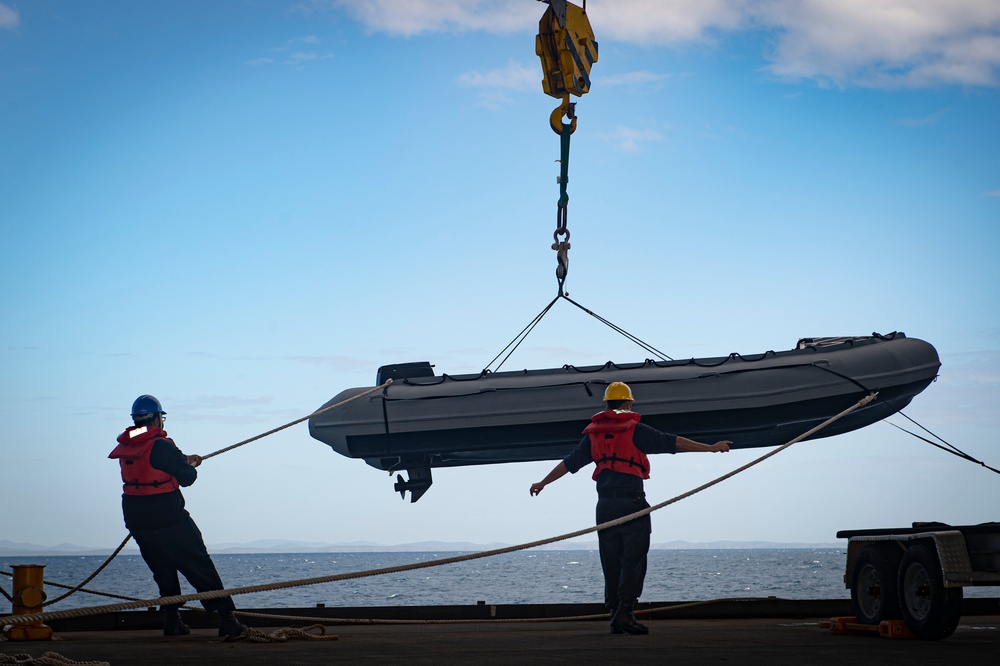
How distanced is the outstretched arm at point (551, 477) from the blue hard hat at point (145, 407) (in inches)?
112

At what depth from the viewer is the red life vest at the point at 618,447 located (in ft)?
24.9

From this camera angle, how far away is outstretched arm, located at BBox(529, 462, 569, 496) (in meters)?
7.91

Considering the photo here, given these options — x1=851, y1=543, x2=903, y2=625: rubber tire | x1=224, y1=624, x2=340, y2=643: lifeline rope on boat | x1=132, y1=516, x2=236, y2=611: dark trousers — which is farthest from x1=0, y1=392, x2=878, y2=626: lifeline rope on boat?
x1=851, y1=543, x2=903, y2=625: rubber tire

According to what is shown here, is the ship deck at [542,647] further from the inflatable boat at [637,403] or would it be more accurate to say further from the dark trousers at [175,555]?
the inflatable boat at [637,403]

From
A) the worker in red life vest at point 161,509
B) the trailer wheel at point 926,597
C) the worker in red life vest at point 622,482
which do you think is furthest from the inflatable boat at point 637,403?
the trailer wheel at point 926,597

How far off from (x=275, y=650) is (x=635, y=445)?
9.63 feet

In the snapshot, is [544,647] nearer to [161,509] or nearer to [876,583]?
[876,583]

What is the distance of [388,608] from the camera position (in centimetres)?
968

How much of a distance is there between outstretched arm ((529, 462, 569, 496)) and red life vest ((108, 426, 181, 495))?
261 cm

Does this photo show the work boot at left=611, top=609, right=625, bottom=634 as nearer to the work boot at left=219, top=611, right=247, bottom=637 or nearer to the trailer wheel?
the trailer wheel

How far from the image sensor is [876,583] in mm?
7211

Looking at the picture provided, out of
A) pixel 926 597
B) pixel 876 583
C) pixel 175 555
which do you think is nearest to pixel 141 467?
pixel 175 555

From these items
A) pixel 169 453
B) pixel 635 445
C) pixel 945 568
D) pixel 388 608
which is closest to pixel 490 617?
pixel 388 608

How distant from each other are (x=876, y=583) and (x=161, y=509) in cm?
502
